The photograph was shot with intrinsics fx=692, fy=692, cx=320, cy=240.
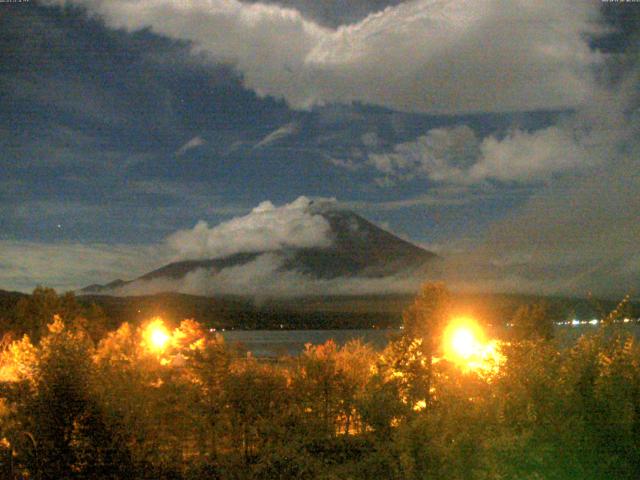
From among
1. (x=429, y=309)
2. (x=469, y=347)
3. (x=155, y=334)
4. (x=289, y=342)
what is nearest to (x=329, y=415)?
(x=469, y=347)

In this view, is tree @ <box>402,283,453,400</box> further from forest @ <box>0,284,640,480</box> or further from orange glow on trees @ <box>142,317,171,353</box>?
forest @ <box>0,284,640,480</box>

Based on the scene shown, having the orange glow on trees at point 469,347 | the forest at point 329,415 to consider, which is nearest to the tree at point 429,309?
the orange glow on trees at point 469,347

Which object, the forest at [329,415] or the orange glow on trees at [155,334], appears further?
the orange glow on trees at [155,334]

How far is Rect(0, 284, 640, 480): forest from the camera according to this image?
26.3 feet

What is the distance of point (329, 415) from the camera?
38.3ft

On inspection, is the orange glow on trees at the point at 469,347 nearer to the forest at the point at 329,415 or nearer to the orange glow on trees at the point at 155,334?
the forest at the point at 329,415

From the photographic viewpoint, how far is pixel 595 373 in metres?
8.81

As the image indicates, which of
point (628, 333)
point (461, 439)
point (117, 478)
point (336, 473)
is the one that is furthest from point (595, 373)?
point (117, 478)

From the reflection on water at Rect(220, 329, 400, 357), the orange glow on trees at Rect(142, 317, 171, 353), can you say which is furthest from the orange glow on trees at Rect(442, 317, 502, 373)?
the orange glow on trees at Rect(142, 317, 171, 353)

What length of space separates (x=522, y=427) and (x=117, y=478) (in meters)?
5.57

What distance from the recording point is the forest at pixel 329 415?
316 inches

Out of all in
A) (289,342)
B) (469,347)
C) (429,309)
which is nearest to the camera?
(469,347)

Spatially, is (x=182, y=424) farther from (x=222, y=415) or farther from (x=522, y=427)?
(x=522, y=427)

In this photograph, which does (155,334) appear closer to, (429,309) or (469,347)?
(429,309)
